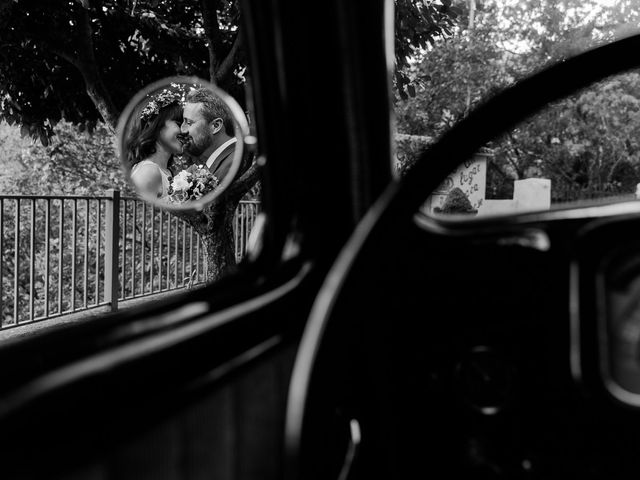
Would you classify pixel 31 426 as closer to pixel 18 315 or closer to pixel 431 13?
pixel 18 315

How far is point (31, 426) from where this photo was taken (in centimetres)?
63

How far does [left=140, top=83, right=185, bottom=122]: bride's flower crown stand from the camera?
4.49ft

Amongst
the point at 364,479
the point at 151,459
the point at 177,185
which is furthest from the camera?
the point at 177,185

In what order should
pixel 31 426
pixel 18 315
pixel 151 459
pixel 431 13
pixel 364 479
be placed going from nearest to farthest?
pixel 31 426 < pixel 151 459 < pixel 364 479 < pixel 18 315 < pixel 431 13

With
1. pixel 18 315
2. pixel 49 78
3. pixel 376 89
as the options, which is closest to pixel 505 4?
pixel 49 78

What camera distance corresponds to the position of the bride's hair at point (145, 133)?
4.47 ft

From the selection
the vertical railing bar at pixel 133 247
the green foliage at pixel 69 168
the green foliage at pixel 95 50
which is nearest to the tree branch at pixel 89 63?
the green foliage at pixel 95 50

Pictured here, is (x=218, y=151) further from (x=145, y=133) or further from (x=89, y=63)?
(x=89, y=63)

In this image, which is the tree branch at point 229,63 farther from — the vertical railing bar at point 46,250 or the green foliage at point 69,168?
the green foliage at point 69,168

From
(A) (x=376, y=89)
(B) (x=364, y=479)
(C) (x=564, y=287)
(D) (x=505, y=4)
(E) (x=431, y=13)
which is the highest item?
(D) (x=505, y=4)

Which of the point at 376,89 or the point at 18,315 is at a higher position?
the point at 376,89

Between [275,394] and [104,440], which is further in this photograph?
[275,394]

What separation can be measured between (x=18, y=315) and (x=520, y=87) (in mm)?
6191

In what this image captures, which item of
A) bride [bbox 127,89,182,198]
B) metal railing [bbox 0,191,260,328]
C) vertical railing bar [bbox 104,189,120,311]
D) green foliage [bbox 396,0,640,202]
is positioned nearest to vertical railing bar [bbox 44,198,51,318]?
metal railing [bbox 0,191,260,328]
